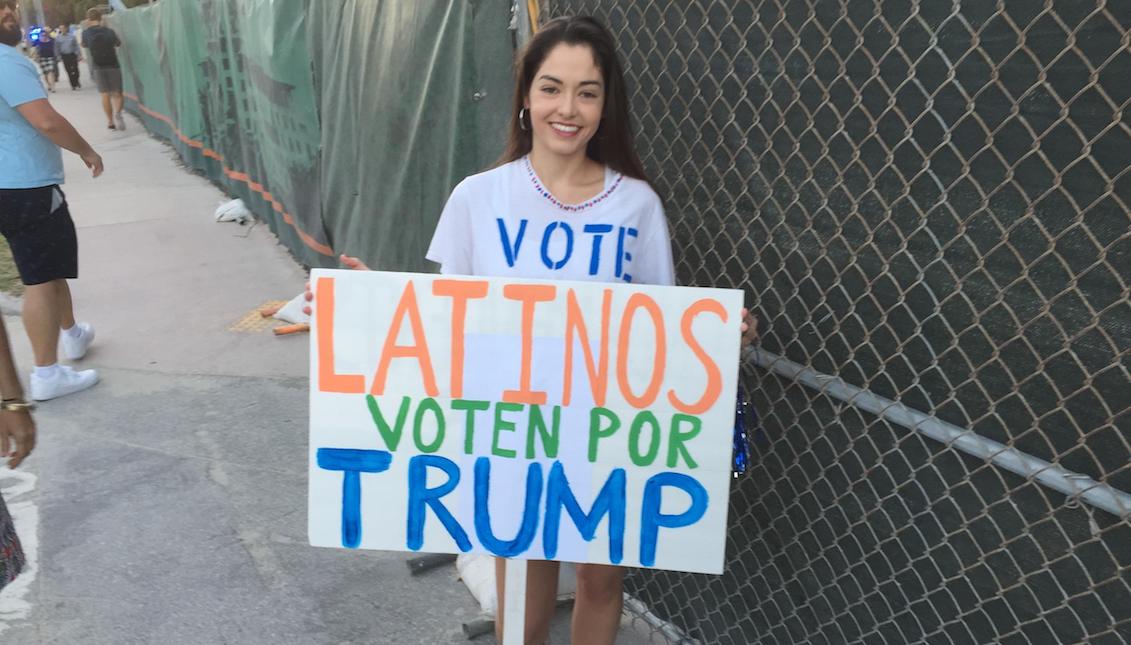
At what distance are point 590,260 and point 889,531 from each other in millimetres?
1012

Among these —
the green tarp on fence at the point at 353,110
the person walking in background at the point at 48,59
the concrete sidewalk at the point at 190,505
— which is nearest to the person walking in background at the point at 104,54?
the green tarp on fence at the point at 353,110

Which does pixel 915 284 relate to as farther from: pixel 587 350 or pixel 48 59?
pixel 48 59

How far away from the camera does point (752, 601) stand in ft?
8.98

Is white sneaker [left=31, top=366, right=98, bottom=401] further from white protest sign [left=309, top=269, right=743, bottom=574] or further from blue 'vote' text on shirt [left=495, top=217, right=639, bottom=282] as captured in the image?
blue 'vote' text on shirt [left=495, top=217, right=639, bottom=282]

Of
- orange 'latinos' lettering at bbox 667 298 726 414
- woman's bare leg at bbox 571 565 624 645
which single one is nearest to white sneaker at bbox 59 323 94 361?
woman's bare leg at bbox 571 565 624 645

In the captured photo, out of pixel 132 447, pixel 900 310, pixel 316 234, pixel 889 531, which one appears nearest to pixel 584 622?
pixel 889 531

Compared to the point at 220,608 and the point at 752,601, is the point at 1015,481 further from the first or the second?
the point at 220,608

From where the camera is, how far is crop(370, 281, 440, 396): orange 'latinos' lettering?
1.91 meters

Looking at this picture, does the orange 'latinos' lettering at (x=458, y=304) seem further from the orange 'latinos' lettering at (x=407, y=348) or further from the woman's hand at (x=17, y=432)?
the woman's hand at (x=17, y=432)

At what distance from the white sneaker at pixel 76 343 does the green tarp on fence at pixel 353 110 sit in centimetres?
155

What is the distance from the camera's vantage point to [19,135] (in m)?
4.50

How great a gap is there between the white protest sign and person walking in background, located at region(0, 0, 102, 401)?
10.9ft

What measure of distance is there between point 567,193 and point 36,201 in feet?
Answer: 11.9

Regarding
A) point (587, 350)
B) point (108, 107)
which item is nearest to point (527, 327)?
point (587, 350)
